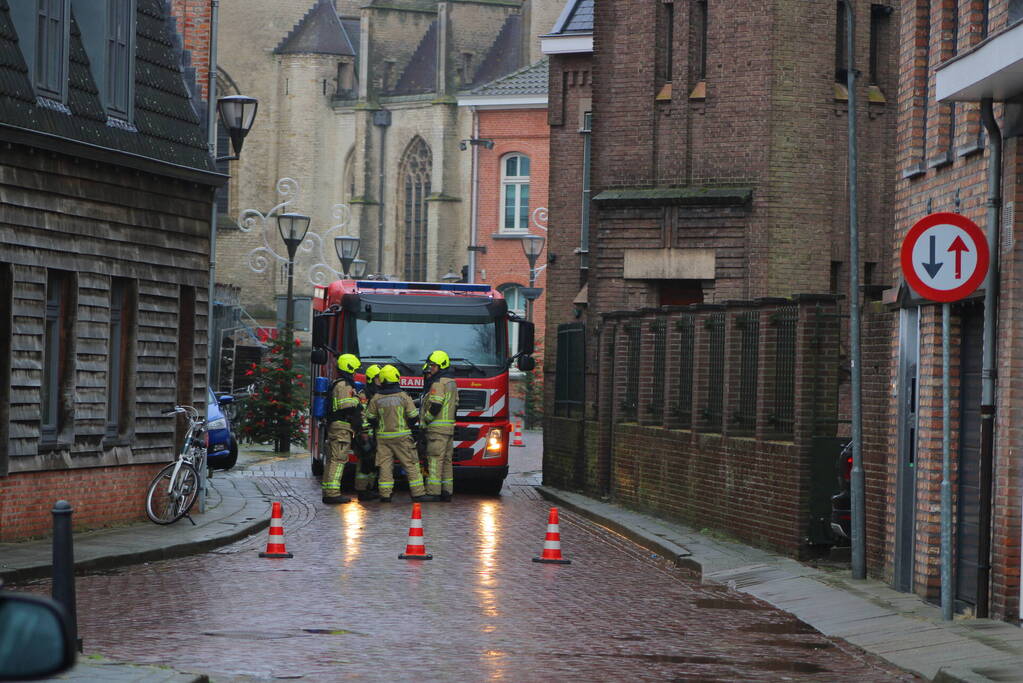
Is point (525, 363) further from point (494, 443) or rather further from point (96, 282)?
point (96, 282)

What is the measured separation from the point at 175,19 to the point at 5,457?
22.1 ft

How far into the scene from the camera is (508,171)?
224 ft

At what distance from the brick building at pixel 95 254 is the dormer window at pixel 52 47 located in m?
0.02

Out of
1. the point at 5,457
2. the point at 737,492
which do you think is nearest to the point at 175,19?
the point at 5,457

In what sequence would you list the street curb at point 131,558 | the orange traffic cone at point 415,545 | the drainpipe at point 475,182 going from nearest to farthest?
the street curb at point 131,558, the orange traffic cone at point 415,545, the drainpipe at point 475,182

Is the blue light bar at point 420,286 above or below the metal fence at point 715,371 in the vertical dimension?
above

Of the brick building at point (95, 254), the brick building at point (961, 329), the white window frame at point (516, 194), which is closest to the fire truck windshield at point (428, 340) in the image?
the brick building at point (95, 254)

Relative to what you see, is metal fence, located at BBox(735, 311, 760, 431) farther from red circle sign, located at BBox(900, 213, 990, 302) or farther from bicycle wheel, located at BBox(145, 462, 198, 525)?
red circle sign, located at BBox(900, 213, 990, 302)

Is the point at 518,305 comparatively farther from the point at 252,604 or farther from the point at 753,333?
the point at 252,604

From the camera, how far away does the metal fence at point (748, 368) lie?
1791 centimetres

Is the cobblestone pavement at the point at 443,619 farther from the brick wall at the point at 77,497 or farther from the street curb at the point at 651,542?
the brick wall at the point at 77,497

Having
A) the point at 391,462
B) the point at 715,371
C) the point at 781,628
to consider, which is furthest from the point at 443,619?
the point at 391,462

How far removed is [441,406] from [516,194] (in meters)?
45.6

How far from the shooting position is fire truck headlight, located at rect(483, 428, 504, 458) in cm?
2461
